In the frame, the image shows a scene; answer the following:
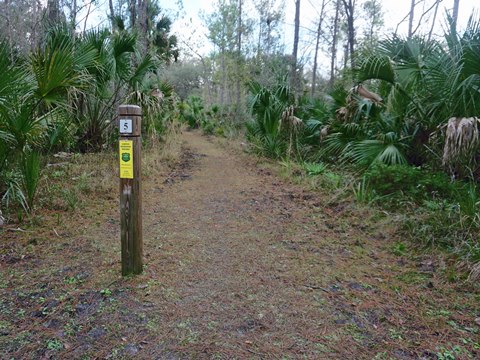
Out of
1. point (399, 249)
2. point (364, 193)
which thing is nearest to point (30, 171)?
point (399, 249)

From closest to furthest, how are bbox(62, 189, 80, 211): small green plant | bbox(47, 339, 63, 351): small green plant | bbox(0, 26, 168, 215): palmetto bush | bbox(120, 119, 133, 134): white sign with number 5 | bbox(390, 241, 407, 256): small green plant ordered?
bbox(47, 339, 63, 351): small green plant
bbox(120, 119, 133, 134): white sign with number 5
bbox(390, 241, 407, 256): small green plant
bbox(0, 26, 168, 215): palmetto bush
bbox(62, 189, 80, 211): small green plant

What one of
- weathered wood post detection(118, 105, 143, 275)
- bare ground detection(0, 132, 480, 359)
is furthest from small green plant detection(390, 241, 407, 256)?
weathered wood post detection(118, 105, 143, 275)

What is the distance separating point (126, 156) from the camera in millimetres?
2387

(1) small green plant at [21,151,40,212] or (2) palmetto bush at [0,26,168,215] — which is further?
(1) small green plant at [21,151,40,212]

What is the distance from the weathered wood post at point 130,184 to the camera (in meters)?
2.37

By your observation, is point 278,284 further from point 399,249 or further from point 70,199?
point 70,199

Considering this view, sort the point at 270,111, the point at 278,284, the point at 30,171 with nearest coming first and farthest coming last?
the point at 278,284, the point at 30,171, the point at 270,111

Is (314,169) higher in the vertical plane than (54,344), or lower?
higher

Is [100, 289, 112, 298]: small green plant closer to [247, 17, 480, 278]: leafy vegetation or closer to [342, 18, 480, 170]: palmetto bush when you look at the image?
[247, 17, 480, 278]: leafy vegetation

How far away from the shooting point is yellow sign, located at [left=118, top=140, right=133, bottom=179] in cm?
238

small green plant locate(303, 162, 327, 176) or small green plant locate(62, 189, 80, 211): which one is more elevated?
small green plant locate(303, 162, 327, 176)

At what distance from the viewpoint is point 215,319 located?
2.17 m

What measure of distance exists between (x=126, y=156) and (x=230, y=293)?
1322 mm

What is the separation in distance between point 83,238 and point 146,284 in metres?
1.30
